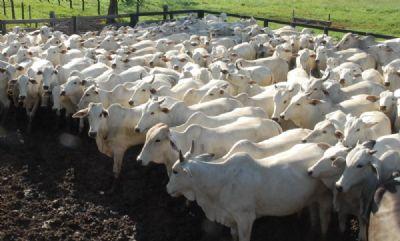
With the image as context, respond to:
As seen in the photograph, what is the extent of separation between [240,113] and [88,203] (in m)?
3.14

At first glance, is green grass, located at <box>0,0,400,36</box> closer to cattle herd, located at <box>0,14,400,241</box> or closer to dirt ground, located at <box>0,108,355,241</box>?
cattle herd, located at <box>0,14,400,241</box>

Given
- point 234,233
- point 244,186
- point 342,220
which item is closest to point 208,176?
point 244,186

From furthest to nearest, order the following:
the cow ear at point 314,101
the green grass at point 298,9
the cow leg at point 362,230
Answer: the green grass at point 298,9 < the cow ear at point 314,101 < the cow leg at point 362,230

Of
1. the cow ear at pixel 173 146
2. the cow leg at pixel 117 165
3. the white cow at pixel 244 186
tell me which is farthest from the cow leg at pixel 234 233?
the cow leg at pixel 117 165

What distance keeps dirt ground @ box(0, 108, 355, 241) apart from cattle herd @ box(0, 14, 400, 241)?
0.47 meters

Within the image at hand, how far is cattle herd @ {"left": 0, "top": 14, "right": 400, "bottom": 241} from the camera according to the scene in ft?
23.7

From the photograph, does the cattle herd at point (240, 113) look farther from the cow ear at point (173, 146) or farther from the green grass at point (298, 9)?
the green grass at point (298, 9)

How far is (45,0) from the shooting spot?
38.3 metres

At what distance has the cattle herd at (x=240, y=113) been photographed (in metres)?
7.22

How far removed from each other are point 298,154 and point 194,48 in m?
9.78

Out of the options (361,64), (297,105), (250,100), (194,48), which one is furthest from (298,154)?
(194,48)

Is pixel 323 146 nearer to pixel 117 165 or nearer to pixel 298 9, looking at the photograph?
pixel 117 165

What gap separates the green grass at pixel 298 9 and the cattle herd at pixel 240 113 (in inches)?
550

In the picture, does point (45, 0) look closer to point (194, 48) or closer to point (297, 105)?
point (194, 48)
